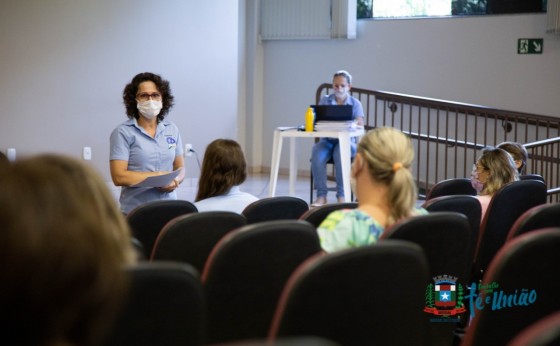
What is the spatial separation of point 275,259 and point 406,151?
0.62 m

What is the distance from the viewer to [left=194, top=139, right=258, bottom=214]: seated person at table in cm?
384

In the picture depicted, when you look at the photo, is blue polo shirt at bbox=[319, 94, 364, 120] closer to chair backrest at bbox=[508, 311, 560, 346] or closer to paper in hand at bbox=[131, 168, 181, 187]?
paper in hand at bbox=[131, 168, 181, 187]

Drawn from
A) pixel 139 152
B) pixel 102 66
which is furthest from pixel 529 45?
pixel 139 152

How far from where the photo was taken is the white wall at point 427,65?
9242 millimetres

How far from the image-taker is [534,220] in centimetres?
268

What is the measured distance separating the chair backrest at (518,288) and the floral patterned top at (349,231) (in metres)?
0.45

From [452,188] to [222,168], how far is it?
137cm

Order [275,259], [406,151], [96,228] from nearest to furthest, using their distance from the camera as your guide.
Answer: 1. [96,228]
2. [275,259]
3. [406,151]

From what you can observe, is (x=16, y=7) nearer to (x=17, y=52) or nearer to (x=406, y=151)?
(x=17, y=52)

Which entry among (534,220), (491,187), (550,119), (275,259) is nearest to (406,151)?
(534,220)

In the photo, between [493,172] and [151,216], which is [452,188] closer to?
[493,172]

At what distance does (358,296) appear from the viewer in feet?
6.13

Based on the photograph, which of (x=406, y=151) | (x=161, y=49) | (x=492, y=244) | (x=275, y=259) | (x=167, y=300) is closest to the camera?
(x=167, y=300)

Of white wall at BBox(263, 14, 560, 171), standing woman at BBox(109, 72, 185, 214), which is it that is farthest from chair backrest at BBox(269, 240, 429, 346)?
white wall at BBox(263, 14, 560, 171)
